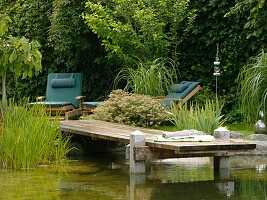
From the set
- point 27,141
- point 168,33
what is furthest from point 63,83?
point 27,141

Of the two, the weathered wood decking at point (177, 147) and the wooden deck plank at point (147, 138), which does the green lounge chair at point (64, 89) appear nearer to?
the wooden deck plank at point (147, 138)

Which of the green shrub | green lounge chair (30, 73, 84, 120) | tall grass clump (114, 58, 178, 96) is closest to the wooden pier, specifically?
the green shrub

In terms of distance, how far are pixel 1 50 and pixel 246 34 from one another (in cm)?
Answer: 501

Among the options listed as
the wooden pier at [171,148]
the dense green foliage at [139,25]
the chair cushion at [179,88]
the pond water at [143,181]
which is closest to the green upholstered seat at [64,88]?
the dense green foliage at [139,25]

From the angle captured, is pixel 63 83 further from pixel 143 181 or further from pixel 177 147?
pixel 177 147

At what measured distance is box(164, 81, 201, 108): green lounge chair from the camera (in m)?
9.41

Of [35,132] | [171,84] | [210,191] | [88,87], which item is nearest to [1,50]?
[35,132]

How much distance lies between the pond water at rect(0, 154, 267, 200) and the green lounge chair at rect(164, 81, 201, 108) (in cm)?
239

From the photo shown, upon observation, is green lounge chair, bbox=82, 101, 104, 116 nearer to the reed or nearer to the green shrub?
the green shrub

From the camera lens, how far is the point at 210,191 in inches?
202

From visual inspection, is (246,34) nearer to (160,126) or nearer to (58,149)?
(160,126)

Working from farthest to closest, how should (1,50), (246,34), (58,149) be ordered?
(246,34)
(58,149)
(1,50)

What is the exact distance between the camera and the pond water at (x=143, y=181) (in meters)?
4.99

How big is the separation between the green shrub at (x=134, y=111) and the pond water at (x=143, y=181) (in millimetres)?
1727
